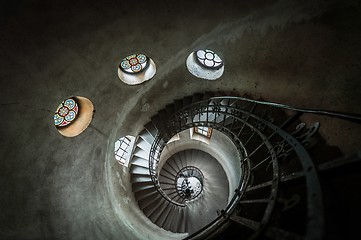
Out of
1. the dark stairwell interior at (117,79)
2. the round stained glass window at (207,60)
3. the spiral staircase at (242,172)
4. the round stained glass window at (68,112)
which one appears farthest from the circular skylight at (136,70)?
the round stained glass window at (207,60)

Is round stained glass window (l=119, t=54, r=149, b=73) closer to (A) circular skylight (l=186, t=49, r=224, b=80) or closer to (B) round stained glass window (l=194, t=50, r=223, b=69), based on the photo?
(A) circular skylight (l=186, t=49, r=224, b=80)

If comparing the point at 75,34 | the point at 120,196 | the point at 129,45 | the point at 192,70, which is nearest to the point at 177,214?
the point at 120,196

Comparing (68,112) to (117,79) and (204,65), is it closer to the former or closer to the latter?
(117,79)

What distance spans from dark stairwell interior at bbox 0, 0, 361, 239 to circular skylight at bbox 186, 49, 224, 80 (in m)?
0.72

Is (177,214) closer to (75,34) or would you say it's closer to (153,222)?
(153,222)

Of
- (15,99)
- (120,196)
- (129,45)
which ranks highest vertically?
(129,45)

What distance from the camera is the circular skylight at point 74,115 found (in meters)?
6.14

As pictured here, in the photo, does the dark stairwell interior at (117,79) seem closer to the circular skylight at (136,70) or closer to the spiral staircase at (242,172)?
the spiral staircase at (242,172)

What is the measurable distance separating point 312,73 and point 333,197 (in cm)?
420

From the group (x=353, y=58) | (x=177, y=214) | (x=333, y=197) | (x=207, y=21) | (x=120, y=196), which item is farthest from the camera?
(x=177, y=214)

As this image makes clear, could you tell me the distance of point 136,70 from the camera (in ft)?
23.9

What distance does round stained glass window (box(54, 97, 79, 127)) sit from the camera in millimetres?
6270

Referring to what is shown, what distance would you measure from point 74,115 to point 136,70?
2.47 meters

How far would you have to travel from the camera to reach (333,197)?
1.95 metres
